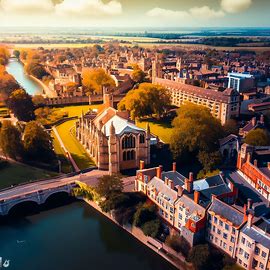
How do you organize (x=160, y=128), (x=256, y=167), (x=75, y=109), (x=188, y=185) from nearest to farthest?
(x=188, y=185) → (x=256, y=167) → (x=160, y=128) → (x=75, y=109)

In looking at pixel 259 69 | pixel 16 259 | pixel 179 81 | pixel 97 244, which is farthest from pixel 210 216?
pixel 259 69

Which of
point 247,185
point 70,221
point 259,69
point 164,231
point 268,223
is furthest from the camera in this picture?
point 259,69

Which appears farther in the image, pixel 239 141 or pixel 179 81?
pixel 179 81

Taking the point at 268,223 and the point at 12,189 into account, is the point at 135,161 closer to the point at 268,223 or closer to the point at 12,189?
the point at 12,189

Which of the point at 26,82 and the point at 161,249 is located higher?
the point at 26,82

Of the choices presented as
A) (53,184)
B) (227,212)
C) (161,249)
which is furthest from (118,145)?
(227,212)

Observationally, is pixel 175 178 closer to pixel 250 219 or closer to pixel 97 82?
pixel 250 219
